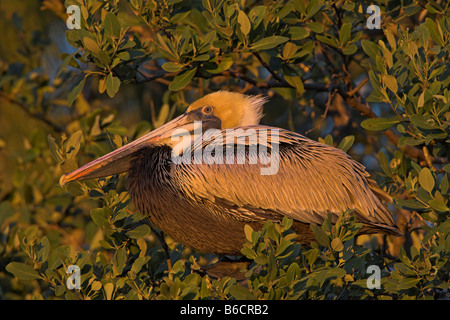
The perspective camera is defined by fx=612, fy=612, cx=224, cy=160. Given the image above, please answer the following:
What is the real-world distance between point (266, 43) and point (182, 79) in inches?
18.8

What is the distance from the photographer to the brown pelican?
10.8 ft

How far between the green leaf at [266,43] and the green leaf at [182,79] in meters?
0.34

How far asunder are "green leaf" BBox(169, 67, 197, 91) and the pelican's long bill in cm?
48

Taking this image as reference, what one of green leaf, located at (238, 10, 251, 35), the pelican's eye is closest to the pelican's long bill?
the pelican's eye

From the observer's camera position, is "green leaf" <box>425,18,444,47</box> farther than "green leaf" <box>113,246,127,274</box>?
Yes

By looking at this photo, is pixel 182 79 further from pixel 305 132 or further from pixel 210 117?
pixel 305 132

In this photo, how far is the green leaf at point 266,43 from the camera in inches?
125

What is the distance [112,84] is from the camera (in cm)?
313

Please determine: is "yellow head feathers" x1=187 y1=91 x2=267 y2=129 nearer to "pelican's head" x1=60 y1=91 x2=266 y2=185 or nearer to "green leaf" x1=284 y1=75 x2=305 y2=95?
"pelican's head" x1=60 y1=91 x2=266 y2=185

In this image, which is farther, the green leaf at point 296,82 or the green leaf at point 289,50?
the green leaf at point 296,82

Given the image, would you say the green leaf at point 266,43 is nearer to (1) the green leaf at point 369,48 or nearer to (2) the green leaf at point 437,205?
(1) the green leaf at point 369,48

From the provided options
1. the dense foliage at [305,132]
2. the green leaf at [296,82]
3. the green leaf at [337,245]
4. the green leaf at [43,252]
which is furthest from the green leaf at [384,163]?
the green leaf at [43,252]
